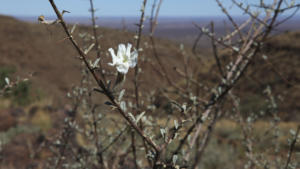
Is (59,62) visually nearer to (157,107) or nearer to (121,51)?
(157,107)

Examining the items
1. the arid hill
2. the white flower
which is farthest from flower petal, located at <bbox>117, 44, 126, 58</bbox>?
the arid hill

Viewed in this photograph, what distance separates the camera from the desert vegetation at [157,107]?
0.81 m

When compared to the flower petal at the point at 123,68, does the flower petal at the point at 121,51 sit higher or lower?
higher

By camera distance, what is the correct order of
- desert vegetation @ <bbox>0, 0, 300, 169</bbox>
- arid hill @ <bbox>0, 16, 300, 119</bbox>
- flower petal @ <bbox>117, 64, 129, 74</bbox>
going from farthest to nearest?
arid hill @ <bbox>0, 16, 300, 119</bbox>
desert vegetation @ <bbox>0, 0, 300, 169</bbox>
flower petal @ <bbox>117, 64, 129, 74</bbox>

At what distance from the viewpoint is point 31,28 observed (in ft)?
74.7

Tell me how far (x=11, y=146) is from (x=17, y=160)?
1.49 feet

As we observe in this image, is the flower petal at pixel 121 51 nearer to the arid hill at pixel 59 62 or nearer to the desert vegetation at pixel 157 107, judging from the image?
the desert vegetation at pixel 157 107

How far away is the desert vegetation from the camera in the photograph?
0.81m

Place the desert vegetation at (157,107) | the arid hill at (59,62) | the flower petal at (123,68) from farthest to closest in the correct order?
1. the arid hill at (59,62)
2. the desert vegetation at (157,107)
3. the flower petal at (123,68)

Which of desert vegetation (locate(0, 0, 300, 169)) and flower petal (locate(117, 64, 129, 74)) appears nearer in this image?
flower petal (locate(117, 64, 129, 74))

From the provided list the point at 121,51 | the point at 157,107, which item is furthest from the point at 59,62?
the point at 121,51

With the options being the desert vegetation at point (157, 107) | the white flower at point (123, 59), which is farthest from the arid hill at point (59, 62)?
the white flower at point (123, 59)

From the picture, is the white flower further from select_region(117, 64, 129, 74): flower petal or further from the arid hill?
the arid hill

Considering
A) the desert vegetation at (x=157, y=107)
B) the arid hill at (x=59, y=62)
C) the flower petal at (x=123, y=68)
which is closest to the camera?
the flower petal at (x=123, y=68)
